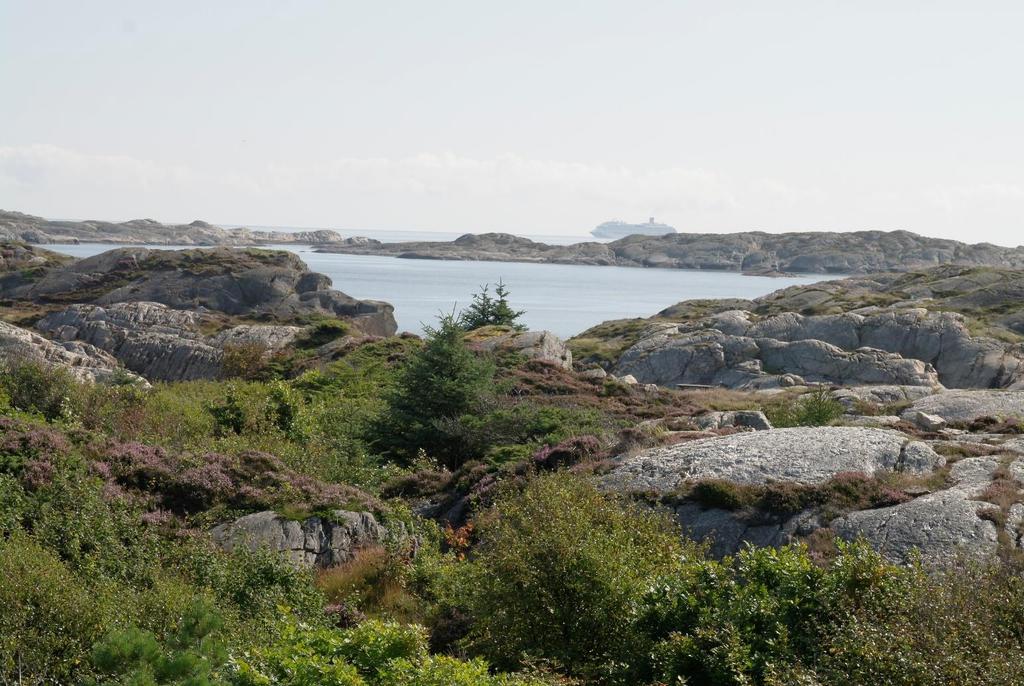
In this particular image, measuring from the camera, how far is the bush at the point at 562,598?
10.6 metres

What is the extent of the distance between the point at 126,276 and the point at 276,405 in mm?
58948

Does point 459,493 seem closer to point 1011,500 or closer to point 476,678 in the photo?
point 1011,500

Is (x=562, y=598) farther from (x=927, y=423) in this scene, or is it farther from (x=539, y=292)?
(x=539, y=292)

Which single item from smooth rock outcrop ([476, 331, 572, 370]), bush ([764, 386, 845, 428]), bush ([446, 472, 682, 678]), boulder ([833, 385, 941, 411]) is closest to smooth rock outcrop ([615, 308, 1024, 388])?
boulder ([833, 385, 941, 411])

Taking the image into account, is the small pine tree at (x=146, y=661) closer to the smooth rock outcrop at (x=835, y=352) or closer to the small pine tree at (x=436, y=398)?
the small pine tree at (x=436, y=398)

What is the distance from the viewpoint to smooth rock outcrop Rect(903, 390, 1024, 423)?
95.5ft

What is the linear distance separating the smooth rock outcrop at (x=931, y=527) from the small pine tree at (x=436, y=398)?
40.9 ft

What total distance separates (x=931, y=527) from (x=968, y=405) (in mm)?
17686

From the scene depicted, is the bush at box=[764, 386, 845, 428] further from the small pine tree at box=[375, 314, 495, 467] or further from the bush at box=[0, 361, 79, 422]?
the bush at box=[0, 361, 79, 422]

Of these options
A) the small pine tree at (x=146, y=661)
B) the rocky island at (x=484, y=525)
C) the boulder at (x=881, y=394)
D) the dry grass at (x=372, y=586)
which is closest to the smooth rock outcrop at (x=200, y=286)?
the rocky island at (x=484, y=525)

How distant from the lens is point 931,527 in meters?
15.0

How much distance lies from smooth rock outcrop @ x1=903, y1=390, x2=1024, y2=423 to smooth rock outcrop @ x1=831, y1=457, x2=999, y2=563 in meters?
12.4

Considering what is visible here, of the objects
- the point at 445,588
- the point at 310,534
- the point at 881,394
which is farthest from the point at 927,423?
the point at 310,534

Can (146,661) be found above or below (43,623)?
above
